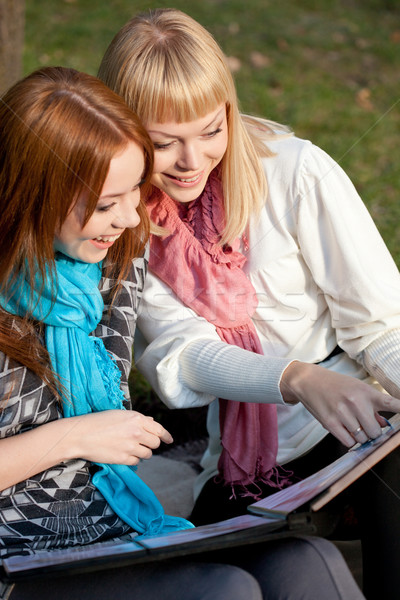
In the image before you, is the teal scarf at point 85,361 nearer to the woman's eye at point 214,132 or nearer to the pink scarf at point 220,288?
the pink scarf at point 220,288

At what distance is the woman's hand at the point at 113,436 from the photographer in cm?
185

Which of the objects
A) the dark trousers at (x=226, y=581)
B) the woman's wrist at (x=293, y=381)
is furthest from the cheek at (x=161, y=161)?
the dark trousers at (x=226, y=581)

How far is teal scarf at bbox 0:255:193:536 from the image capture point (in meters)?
1.87

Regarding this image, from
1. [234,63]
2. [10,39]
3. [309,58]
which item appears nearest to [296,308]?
[10,39]

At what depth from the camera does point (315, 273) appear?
7.12 feet

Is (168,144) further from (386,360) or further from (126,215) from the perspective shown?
(386,360)

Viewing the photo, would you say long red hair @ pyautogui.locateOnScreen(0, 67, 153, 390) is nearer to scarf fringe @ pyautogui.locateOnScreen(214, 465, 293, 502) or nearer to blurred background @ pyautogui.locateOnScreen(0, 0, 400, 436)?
scarf fringe @ pyautogui.locateOnScreen(214, 465, 293, 502)

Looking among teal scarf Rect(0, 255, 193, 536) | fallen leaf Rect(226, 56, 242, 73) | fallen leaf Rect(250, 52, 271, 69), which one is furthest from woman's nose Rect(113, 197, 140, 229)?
fallen leaf Rect(250, 52, 271, 69)

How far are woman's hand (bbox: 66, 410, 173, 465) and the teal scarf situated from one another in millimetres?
53

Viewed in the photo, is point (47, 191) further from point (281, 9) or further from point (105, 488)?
point (281, 9)

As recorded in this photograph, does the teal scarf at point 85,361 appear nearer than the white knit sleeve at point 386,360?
Yes

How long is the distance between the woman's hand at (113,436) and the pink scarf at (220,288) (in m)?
0.35

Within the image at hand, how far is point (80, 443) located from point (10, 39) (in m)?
2.08

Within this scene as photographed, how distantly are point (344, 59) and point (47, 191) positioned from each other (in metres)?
4.34
